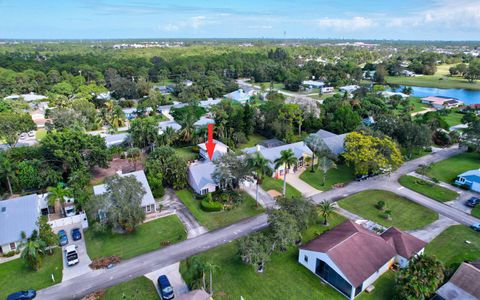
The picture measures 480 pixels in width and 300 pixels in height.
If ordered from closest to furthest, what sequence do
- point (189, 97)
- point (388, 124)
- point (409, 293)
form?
point (409, 293) → point (388, 124) → point (189, 97)

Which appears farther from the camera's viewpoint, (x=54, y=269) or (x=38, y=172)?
(x=38, y=172)

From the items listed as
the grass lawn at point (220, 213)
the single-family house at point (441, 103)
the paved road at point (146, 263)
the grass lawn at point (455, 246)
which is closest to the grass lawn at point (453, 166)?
the grass lawn at point (455, 246)

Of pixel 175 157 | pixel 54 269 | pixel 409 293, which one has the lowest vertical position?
pixel 54 269

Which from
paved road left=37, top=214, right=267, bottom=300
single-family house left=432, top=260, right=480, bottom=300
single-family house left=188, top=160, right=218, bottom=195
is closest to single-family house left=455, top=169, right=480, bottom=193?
single-family house left=432, top=260, right=480, bottom=300

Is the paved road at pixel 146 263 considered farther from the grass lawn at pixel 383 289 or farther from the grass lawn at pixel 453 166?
the grass lawn at pixel 453 166

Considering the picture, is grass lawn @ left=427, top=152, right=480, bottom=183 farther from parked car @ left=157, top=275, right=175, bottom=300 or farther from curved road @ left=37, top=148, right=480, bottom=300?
parked car @ left=157, top=275, right=175, bottom=300

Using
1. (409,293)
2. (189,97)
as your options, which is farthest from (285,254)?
(189,97)

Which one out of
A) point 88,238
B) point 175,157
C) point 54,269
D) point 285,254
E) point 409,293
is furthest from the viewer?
point 175,157

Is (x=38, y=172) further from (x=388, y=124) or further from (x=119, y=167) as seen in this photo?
(x=388, y=124)
